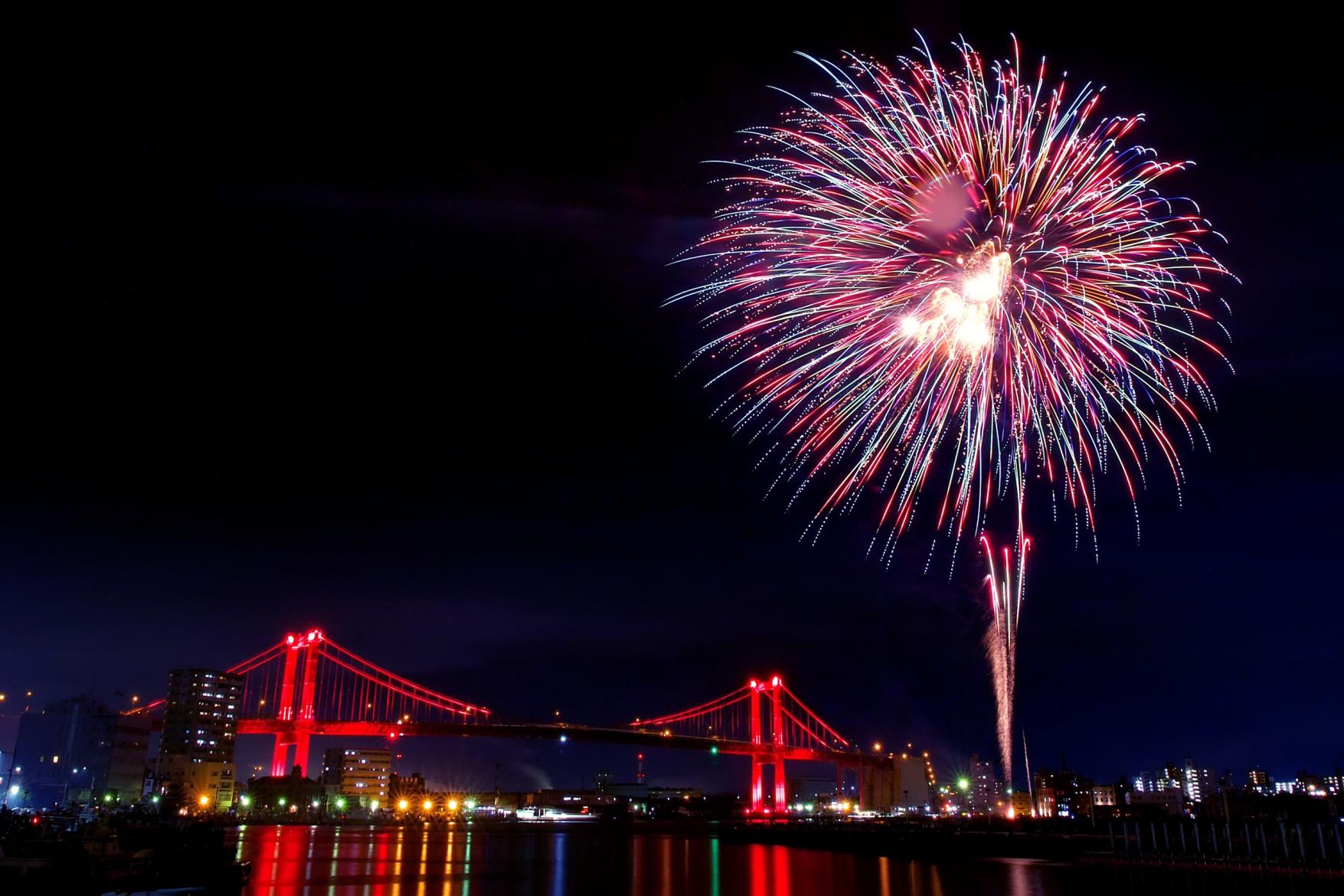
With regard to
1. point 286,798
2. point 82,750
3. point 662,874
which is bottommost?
point 662,874

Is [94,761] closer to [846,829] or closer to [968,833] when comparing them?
[846,829]

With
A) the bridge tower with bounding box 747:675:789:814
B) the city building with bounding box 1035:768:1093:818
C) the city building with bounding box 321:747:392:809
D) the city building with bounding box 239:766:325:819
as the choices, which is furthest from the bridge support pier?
the city building with bounding box 321:747:392:809

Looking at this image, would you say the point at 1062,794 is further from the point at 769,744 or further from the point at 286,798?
the point at 286,798

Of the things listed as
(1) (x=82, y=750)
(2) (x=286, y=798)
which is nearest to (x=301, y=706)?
(2) (x=286, y=798)

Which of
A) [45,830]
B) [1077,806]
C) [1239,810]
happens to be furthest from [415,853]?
[1077,806]

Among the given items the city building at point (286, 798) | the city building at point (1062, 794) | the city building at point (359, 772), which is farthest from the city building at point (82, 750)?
the city building at point (1062, 794)

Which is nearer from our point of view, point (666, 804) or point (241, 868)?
point (241, 868)

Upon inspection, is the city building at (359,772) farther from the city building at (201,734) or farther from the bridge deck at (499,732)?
the bridge deck at (499,732)
